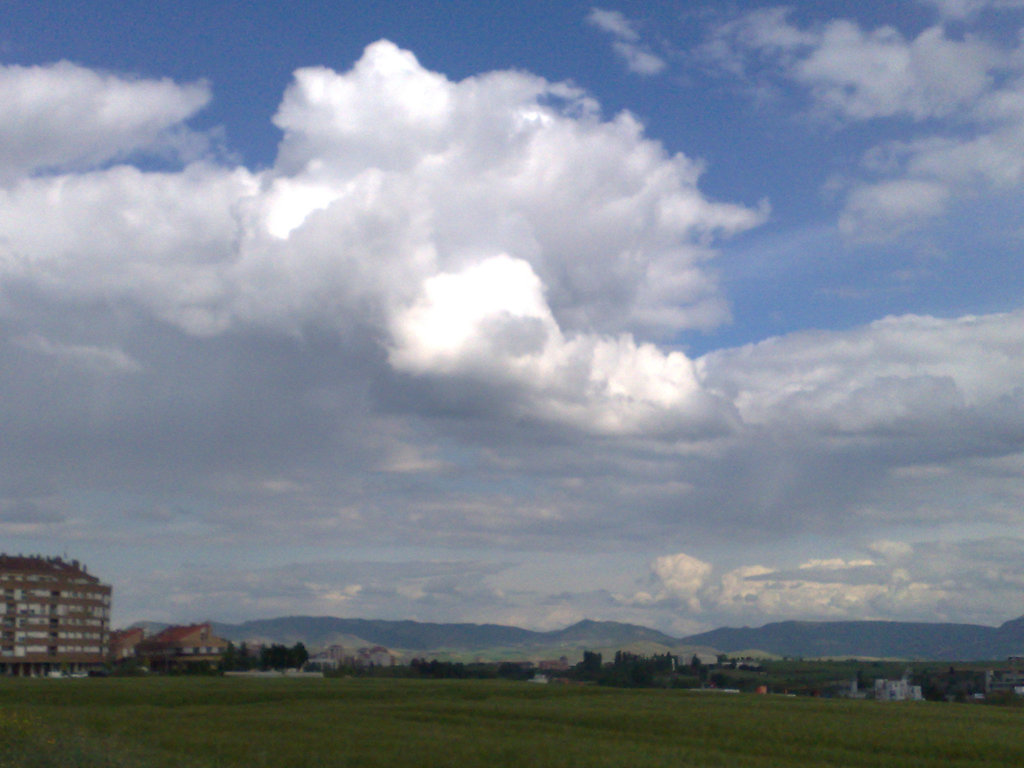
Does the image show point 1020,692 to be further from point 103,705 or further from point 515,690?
point 103,705

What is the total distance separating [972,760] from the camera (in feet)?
190

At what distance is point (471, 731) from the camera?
2616 inches

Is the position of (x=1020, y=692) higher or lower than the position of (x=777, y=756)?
lower

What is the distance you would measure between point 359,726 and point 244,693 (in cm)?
3777

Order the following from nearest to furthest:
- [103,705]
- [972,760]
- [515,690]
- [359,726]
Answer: [972,760]
[359,726]
[103,705]
[515,690]

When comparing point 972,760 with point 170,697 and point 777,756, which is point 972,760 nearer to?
point 777,756

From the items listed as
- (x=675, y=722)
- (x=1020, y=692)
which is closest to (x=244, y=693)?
(x=675, y=722)

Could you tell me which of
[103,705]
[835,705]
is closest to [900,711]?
[835,705]

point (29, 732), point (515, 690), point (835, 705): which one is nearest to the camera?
point (29, 732)

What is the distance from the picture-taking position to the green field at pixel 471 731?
51625 mm

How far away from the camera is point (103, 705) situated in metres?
88.4

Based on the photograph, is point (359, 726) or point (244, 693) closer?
point (359, 726)

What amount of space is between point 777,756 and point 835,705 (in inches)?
1719

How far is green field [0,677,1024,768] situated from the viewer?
51625mm
